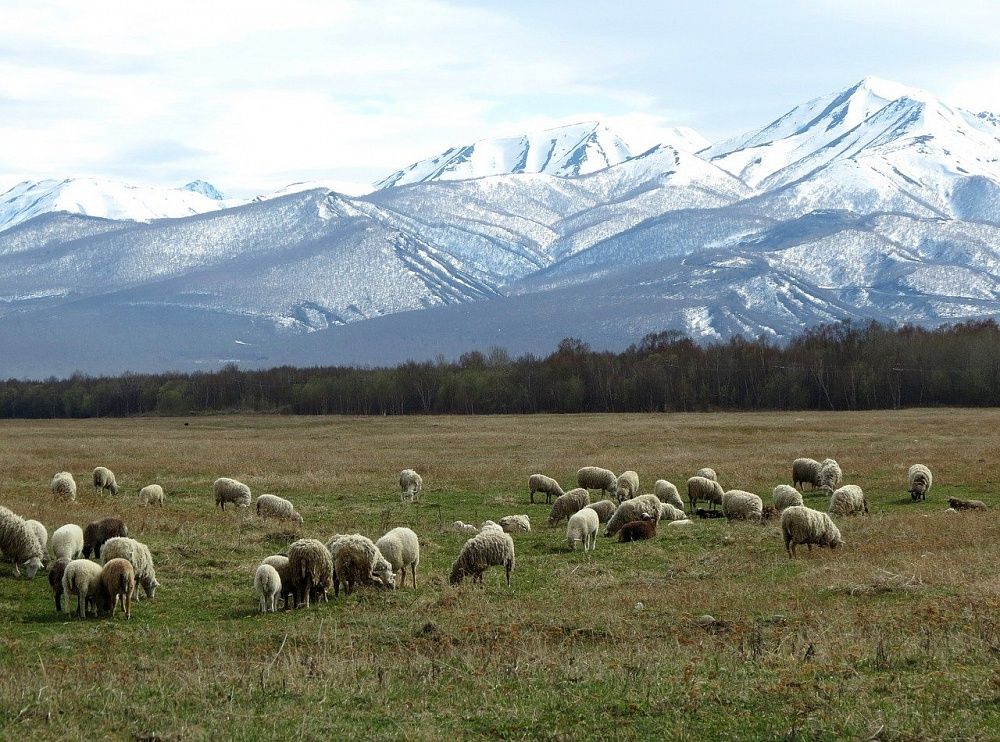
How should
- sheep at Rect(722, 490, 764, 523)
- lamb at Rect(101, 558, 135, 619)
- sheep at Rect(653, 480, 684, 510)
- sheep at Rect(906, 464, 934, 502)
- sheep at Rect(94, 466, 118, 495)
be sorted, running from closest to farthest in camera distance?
1. lamb at Rect(101, 558, 135, 619)
2. sheep at Rect(722, 490, 764, 523)
3. sheep at Rect(653, 480, 684, 510)
4. sheep at Rect(906, 464, 934, 502)
5. sheep at Rect(94, 466, 118, 495)

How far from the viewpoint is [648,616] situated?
16.0 metres

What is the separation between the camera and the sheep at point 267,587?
1794 cm

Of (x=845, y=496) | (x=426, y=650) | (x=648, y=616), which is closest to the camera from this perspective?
(x=426, y=650)

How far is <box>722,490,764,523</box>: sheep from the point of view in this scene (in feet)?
95.4

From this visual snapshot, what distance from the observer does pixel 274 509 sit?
2994 cm

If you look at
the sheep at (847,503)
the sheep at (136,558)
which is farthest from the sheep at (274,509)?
the sheep at (847,503)

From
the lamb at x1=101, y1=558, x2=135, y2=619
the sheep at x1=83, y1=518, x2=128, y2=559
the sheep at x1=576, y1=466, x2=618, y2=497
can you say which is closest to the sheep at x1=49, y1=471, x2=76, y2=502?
the sheep at x1=83, y1=518, x2=128, y2=559

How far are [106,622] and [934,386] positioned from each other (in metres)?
107

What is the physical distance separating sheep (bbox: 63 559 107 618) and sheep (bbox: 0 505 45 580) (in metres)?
3.20

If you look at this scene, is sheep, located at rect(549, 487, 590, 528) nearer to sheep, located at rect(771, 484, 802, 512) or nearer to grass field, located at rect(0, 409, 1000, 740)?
grass field, located at rect(0, 409, 1000, 740)

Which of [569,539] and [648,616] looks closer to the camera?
[648,616]

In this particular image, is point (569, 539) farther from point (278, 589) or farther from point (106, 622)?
point (106, 622)

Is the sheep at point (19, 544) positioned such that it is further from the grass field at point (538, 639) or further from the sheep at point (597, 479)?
the sheep at point (597, 479)

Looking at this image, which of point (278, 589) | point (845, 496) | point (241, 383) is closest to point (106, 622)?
point (278, 589)
